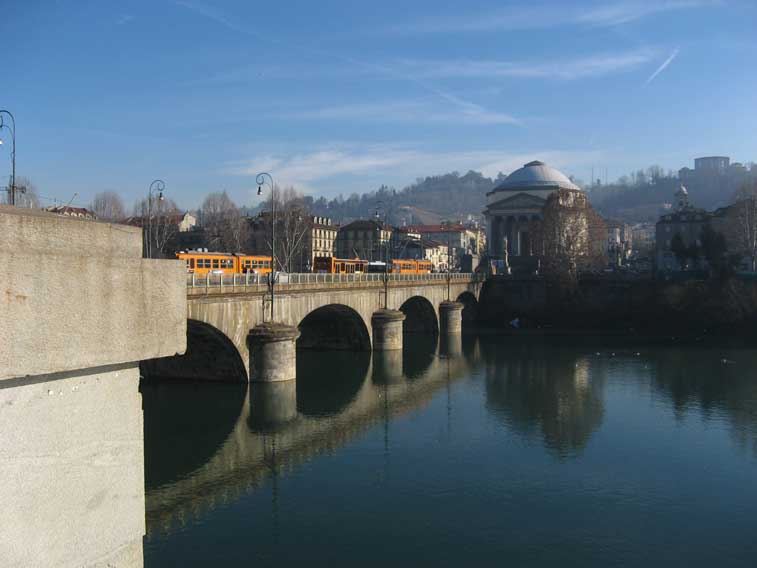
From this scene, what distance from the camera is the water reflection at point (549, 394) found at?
99.2 ft

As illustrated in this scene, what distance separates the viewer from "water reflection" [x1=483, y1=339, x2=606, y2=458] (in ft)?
99.2

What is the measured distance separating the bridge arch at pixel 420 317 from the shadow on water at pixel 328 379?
687 inches

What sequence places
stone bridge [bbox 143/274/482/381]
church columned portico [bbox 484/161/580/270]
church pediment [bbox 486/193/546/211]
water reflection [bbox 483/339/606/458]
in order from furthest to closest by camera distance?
church columned portico [bbox 484/161/580/270]
church pediment [bbox 486/193/546/211]
stone bridge [bbox 143/274/482/381]
water reflection [bbox 483/339/606/458]

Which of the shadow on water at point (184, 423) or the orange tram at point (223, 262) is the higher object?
the orange tram at point (223, 262)

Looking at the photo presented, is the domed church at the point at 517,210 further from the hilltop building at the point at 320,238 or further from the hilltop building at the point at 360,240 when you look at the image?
the hilltop building at the point at 320,238

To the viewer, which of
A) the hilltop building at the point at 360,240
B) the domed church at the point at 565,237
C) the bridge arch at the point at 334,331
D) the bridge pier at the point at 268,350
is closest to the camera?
the bridge pier at the point at 268,350

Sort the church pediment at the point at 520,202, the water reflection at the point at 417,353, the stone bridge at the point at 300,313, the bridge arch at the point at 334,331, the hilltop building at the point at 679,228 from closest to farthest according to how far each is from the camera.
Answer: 1. the stone bridge at the point at 300,313
2. the water reflection at the point at 417,353
3. the bridge arch at the point at 334,331
4. the hilltop building at the point at 679,228
5. the church pediment at the point at 520,202

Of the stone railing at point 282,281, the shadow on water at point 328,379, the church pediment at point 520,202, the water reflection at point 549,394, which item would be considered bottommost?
the water reflection at point 549,394

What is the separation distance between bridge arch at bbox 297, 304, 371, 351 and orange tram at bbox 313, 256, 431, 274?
4377mm

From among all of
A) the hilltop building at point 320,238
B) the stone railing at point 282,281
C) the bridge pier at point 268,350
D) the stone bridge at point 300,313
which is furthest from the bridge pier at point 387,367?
the hilltop building at point 320,238

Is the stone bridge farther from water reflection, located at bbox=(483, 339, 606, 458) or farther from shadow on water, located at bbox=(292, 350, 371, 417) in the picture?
water reflection, located at bbox=(483, 339, 606, 458)

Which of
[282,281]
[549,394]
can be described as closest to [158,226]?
[282,281]

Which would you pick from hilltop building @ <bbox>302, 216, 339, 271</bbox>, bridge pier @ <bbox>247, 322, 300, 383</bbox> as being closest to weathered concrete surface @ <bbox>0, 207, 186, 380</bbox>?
bridge pier @ <bbox>247, 322, 300, 383</bbox>

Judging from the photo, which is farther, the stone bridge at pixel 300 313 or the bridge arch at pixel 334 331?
the bridge arch at pixel 334 331
